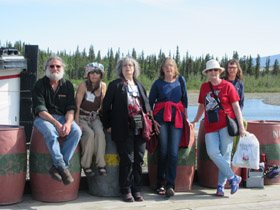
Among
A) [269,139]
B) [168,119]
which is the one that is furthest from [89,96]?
[269,139]

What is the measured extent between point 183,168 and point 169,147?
46cm

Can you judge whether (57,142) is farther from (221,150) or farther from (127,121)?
(221,150)

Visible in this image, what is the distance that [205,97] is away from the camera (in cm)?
536

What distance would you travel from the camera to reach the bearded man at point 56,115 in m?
4.55

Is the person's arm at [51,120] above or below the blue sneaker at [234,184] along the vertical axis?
above

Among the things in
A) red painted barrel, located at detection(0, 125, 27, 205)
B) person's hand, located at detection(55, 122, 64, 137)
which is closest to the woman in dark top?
person's hand, located at detection(55, 122, 64, 137)

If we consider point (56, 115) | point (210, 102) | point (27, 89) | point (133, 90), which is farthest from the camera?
point (27, 89)

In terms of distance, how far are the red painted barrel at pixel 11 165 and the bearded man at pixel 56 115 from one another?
1.00 ft

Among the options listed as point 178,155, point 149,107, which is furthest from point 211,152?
point 149,107

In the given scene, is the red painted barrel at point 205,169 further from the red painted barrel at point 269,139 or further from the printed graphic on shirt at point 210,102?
the printed graphic on shirt at point 210,102

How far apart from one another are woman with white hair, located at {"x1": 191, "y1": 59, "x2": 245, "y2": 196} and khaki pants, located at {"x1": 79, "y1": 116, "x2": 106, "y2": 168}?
141cm

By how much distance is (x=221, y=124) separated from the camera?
5.18 meters

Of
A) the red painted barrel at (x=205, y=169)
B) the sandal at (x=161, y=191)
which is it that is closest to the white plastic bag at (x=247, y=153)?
the red painted barrel at (x=205, y=169)

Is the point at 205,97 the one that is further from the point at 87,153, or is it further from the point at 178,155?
the point at 87,153
